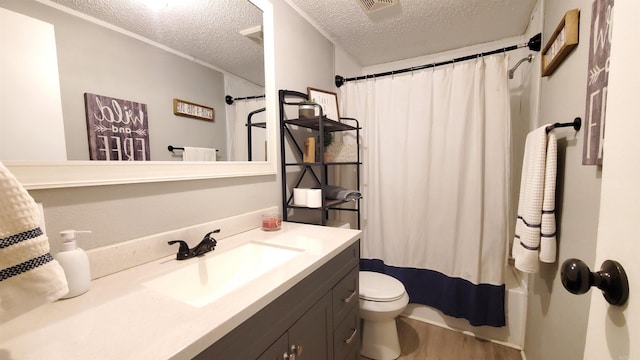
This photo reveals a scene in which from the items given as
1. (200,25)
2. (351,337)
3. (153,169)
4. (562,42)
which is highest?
(200,25)

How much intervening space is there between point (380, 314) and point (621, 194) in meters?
1.37

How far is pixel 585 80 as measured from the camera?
802mm

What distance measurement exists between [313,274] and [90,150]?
2.62 ft

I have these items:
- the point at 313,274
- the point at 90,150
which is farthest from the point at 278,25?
the point at 313,274

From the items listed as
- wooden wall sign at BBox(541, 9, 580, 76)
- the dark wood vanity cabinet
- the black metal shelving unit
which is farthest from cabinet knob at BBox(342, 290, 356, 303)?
wooden wall sign at BBox(541, 9, 580, 76)

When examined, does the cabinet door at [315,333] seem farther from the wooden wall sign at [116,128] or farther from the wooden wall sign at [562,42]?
the wooden wall sign at [562,42]

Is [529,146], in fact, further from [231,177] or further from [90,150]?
[90,150]

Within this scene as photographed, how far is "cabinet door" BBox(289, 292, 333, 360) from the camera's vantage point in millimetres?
795

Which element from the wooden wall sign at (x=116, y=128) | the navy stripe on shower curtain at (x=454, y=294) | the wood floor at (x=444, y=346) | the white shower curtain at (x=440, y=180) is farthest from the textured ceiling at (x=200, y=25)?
the wood floor at (x=444, y=346)

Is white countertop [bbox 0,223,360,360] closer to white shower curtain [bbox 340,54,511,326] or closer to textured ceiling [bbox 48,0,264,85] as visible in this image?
textured ceiling [bbox 48,0,264,85]

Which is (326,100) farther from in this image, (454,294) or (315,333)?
(454,294)

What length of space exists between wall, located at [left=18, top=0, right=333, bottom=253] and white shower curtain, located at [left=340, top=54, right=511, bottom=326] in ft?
2.21

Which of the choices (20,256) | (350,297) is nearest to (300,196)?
(350,297)

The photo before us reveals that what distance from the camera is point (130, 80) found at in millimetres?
864
